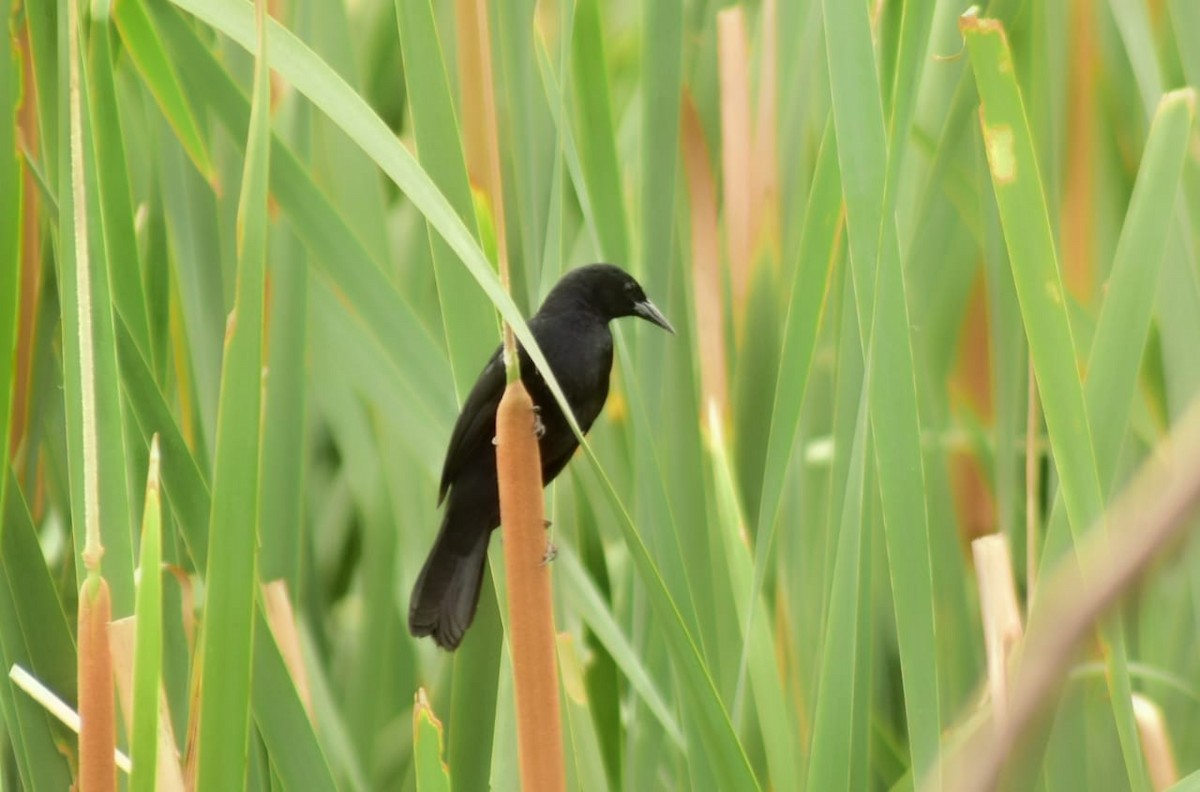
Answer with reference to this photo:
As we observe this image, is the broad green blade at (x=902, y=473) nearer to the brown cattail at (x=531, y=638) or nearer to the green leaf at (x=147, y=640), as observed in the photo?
the brown cattail at (x=531, y=638)

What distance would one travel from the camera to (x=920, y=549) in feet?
2.40

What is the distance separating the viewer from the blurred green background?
0.73 meters

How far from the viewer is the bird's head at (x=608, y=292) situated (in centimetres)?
108

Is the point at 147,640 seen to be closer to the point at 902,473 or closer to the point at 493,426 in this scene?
the point at 902,473

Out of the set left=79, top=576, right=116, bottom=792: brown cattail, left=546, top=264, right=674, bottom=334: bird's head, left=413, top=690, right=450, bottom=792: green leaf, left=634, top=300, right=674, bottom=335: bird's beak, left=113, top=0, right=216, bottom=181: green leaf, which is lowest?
left=413, top=690, right=450, bottom=792: green leaf

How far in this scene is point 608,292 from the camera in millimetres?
1218

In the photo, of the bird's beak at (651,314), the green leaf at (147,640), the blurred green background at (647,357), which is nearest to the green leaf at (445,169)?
the blurred green background at (647,357)

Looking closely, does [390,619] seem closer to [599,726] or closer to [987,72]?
[599,726]

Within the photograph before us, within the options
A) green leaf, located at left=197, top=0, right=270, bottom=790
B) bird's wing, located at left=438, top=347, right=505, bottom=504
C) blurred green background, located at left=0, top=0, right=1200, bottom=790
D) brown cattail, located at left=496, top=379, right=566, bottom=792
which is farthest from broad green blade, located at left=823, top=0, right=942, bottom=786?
bird's wing, located at left=438, top=347, right=505, bottom=504

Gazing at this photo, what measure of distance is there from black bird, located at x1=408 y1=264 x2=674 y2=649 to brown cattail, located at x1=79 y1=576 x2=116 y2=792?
0.33 metres

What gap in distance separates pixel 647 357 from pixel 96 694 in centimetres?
47

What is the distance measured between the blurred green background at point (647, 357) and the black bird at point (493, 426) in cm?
3

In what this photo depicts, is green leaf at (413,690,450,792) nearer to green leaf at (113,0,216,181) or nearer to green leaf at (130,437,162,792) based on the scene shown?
green leaf at (130,437,162,792)

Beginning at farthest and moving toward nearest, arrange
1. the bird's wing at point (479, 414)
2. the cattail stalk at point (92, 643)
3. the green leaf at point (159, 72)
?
1. the bird's wing at point (479, 414)
2. the green leaf at point (159, 72)
3. the cattail stalk at point (92, 643)
